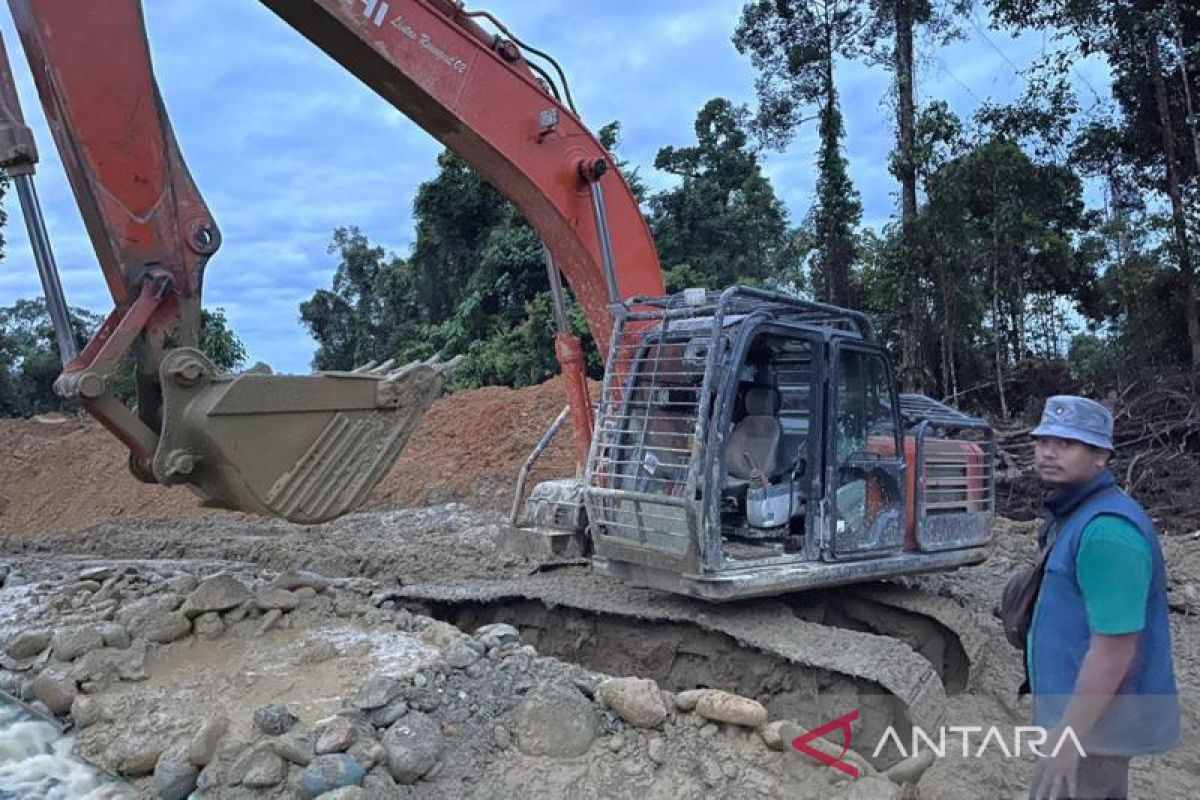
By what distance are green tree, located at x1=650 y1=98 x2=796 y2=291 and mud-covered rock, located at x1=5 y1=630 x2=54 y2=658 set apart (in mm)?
16085

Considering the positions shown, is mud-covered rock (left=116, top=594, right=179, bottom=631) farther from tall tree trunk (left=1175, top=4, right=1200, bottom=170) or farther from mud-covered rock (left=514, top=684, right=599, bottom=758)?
tall tree trunk (left=1175, top=4, right=1200, bottom=170)

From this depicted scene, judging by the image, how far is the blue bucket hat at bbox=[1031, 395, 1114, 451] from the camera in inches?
105

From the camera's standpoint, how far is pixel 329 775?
3.52m

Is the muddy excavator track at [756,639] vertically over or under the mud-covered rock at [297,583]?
under

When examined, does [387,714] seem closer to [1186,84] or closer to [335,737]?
[335,737]

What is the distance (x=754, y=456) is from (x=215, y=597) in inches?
112

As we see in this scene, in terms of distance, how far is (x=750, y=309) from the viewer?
4.91 m

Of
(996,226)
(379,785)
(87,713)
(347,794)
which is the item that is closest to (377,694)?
(379,785)

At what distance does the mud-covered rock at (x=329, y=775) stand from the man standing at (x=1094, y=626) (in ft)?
7.39

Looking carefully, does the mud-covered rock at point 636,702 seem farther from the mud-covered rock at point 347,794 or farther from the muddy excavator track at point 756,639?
the mud-covered rock at point 347,794

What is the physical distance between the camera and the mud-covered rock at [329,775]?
349 centimetres

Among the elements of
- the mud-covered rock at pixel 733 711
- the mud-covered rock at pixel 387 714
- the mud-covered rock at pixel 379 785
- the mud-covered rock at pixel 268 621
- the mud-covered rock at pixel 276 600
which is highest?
the mud-covered rock at pixel 276 600

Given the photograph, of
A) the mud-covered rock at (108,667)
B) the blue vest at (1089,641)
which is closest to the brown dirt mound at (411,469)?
the mud-covered rock at (108,667)

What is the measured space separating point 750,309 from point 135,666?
3338 millimetres
